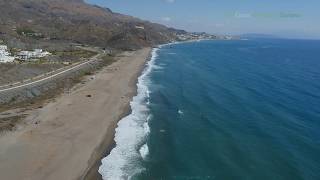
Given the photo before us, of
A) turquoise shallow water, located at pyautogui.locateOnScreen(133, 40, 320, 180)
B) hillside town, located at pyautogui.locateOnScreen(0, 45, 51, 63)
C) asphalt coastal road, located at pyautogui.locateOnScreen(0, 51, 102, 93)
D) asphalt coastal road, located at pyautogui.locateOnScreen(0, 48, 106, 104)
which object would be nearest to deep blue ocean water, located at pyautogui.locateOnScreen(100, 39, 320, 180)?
turquoise shallow water, located at pyautogui.locateOnScreen(133, 40, 320, 180)

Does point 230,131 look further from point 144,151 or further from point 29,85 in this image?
point 29,85

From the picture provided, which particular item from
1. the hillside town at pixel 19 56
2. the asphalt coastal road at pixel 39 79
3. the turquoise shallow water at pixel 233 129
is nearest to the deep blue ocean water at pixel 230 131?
the turquoise shallow water at pixel 233 129

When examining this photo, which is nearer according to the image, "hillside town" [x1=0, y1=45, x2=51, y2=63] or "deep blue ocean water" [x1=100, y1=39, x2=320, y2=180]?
"deep blue ocean water" [x1=100, y1=39, x2=320, y2=180]

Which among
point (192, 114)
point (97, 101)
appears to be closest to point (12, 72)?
point (97, 101)

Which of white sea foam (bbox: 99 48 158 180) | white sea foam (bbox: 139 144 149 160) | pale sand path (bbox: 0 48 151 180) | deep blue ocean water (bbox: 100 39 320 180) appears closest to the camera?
pale sand path (bbox: 0 48 151 180)

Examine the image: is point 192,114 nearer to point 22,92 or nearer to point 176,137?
point 176,137

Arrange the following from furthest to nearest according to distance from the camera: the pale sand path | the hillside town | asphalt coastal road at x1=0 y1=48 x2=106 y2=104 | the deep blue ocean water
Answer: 1. the hillside town
2. asphalt coastal road at x1=0 y1=48 x2=106 y2=104
3. the deep blue ocean water
4. the pale sand path

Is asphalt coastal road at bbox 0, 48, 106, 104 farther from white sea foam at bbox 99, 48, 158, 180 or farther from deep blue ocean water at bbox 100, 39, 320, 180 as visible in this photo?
deep blue ocean water at bbox 100, 39, 320, 180
